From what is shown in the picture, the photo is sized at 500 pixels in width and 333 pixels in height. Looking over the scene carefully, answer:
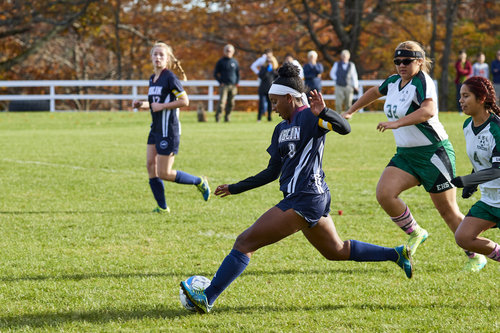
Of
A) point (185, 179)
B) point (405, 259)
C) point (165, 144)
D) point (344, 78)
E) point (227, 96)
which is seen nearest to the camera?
point (405, 259)

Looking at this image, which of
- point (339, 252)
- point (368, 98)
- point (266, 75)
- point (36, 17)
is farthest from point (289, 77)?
point (36, 17)

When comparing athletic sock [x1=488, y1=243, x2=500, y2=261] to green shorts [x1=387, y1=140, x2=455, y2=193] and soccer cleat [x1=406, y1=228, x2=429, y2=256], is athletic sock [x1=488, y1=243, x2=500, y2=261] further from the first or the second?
soccer cleat [x1=406, y1=228, x2=429, y2=256]

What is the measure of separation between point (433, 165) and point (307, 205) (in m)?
1.88

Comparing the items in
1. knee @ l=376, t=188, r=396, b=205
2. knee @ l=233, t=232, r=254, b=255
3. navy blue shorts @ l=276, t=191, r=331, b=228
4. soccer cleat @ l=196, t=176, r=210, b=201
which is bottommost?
soccer cleat @ l=196, t=176, r=210, b=201

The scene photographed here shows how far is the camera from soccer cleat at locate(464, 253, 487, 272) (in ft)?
20.1

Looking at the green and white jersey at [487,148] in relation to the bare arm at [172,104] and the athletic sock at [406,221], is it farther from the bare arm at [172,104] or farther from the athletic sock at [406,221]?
the bare arm at [172,104]

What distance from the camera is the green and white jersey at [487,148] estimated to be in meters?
4.99

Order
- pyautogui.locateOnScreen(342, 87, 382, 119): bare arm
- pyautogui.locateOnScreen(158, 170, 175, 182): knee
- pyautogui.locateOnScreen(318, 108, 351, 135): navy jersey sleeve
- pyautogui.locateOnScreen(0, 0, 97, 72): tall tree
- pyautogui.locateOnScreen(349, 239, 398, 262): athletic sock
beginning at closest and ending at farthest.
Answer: pyautogui.locateOnScreen(318, 108, 351, 135): navy jersey sleeve < pyautogui.locateOnScreen(349, 239, 398, 262): athletic sock < pyautogui.locateOnScreen(342, 87, 382, 119): bare arm < pyautogui.locateOnScreen(158, 170, 175, 182): knee < pyautogui.locateOnScreen(0, 0, 97, 72): tall tree

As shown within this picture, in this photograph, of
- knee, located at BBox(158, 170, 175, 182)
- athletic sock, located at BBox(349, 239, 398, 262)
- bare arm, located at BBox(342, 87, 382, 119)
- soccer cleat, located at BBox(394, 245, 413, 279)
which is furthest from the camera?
knee, located at BBox(158, 170, 175, 182)

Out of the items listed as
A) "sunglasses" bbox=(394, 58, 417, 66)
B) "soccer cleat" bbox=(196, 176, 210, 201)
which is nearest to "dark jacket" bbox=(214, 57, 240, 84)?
"soccer cleat" bbox=(196, 176, 210, 201)

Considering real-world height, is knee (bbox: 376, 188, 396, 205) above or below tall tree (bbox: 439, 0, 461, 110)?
below

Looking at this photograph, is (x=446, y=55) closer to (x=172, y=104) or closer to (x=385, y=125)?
(x=172, y=104)

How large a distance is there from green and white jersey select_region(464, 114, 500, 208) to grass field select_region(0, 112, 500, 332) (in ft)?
2.63

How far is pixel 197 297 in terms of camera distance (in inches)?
190
